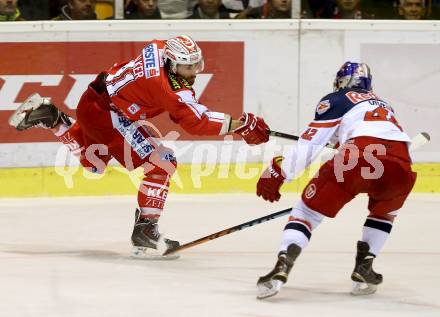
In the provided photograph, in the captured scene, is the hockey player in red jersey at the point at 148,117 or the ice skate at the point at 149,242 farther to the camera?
the ice skate at the point at 149,242

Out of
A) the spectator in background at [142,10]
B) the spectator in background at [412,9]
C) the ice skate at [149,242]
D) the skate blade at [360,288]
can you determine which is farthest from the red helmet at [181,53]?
the spectator in background at [412,9]

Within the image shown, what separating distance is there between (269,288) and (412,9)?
13.1 ft

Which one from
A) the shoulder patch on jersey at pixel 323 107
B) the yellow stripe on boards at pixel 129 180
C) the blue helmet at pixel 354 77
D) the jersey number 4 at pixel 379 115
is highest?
the blue helmet at pixel 354 77

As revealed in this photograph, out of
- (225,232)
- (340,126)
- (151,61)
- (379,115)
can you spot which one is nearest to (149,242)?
(225,232)

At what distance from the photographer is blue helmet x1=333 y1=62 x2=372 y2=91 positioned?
5371 millimetres

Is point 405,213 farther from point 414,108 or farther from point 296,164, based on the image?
point 296,164

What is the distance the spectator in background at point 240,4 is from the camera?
8430 millimetres

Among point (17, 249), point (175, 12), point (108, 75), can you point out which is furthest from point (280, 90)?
point (17, 249)

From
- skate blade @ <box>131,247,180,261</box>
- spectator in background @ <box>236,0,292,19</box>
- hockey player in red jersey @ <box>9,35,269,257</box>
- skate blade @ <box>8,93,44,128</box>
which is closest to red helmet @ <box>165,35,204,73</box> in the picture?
hockey player in red jersey @ <box>9,35,269,257</box>

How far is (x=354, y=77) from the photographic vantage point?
211 inches

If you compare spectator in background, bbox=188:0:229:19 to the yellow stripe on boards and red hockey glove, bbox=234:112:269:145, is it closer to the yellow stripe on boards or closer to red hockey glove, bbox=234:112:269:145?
the yellow stripe on boards

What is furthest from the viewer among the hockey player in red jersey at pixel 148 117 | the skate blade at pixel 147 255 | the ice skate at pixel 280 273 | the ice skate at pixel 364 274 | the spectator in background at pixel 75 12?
the spectator in background at pixel 75 12

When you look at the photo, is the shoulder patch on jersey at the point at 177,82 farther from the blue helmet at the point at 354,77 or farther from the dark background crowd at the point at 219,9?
the dark background crowd at the point at 219,9

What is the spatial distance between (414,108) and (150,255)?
2.89 m
